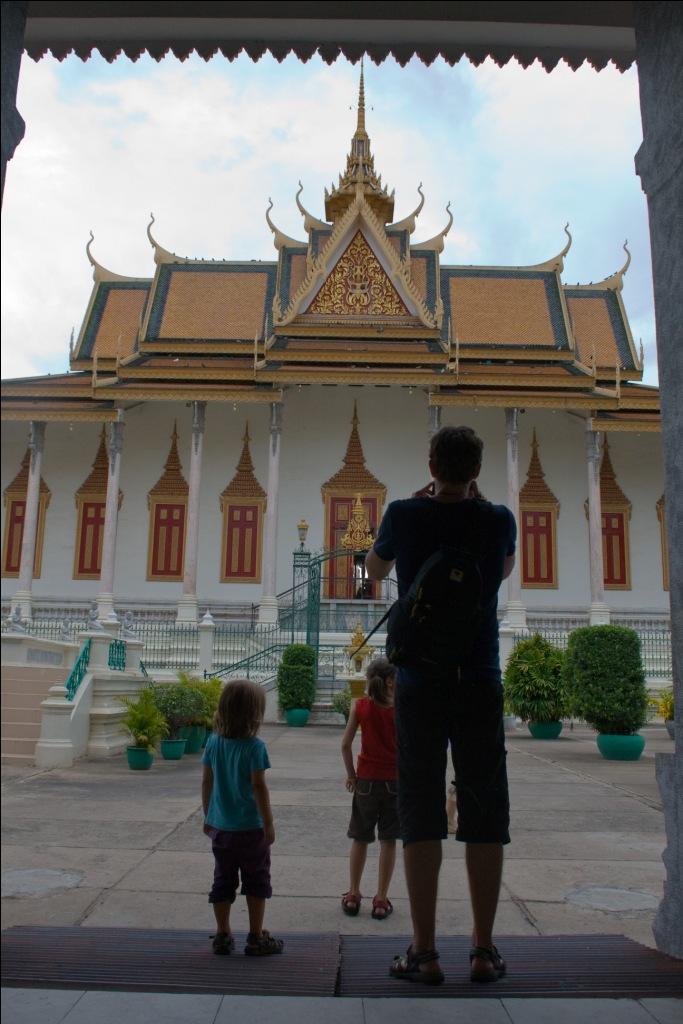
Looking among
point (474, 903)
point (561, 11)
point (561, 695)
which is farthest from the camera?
point (561, 695)

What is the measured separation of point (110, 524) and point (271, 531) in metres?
3.66

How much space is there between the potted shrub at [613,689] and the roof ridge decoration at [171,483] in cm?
1314

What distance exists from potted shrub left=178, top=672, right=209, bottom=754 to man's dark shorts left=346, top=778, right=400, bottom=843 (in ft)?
17.7

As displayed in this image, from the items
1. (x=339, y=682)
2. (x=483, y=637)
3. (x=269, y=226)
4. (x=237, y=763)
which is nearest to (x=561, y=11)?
(x=483, y=637)

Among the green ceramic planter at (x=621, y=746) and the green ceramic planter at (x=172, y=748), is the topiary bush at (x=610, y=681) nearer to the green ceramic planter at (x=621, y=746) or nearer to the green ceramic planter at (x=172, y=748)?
the green ceramic planter at (x=621, y=746)

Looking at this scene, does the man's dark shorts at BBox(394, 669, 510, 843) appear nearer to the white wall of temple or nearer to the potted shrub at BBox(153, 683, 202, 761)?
the potted shrub at BBox(153, 683, 202, 761)

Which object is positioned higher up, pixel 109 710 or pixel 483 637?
pixel 483 637

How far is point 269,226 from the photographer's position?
76.5ft

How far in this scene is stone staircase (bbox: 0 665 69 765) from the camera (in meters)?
8.15

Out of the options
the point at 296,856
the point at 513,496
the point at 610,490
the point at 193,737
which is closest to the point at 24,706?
the point at 193,737

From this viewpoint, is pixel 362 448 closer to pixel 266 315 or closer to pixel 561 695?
pixel 266 315

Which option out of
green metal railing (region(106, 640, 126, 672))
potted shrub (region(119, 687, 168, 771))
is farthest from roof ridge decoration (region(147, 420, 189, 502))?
potted shrub (region(119, 687, 168, 771))

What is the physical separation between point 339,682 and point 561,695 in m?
4.14

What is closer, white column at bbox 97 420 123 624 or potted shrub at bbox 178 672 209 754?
potted shrub at bbox 178 672 209 754
